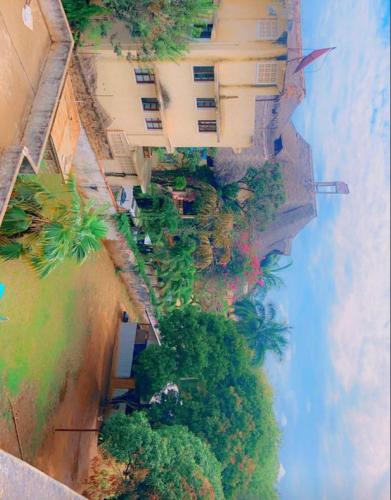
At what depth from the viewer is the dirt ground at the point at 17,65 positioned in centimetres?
1169

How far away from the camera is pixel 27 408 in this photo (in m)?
16.7

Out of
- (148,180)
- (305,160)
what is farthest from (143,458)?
(305,160)

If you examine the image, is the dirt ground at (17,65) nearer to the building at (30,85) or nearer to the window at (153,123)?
the building at (30,85)

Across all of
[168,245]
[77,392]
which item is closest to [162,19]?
[168,245]

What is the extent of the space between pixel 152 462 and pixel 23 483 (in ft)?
22.5

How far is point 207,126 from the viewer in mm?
20516

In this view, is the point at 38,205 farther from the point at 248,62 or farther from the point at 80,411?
the point at 80,411

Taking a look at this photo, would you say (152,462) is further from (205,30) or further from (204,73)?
(205,30)

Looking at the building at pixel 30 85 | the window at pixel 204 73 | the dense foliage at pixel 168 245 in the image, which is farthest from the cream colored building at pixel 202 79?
the dense foliage at pixel 168 245

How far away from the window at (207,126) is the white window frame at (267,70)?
2986mm

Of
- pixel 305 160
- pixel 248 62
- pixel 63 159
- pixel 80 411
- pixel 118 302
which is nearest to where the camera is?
pixel 63 159

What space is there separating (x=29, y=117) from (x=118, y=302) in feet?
50.2

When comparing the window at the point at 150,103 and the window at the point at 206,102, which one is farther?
the window at the point at 206,102

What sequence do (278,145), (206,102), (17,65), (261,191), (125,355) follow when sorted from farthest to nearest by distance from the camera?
(278,145), (261,191), (125,355), (206,102), (17,65)
